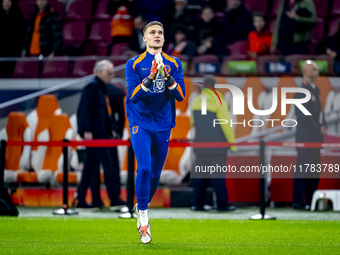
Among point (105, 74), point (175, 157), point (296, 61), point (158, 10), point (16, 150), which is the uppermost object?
point (158, 10)

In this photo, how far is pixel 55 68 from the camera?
11.2 m

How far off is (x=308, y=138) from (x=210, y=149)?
4.61 ft

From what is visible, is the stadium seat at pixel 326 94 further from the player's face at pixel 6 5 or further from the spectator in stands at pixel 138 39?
the player's face at pixel 6 5

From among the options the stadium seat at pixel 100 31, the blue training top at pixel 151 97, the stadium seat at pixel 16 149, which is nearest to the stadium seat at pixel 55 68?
the stadium seat at pixel 16 149

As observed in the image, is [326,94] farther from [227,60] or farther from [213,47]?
[213,47]

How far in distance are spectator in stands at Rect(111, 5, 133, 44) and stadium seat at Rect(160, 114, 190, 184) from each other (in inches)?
116

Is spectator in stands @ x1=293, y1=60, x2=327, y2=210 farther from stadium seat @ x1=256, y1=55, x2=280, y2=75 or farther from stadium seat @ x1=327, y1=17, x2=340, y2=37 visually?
stadium seat @ x1=327, y1=17, x2=340, y2=37

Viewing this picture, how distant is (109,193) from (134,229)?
Answer: 2.33 metres

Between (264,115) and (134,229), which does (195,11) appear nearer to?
(264,115)

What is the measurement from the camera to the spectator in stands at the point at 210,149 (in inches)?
345

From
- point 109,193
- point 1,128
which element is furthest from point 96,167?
point 1,128

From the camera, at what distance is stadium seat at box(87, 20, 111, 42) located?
12.9 m

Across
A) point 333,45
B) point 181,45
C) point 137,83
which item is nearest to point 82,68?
point 181,45

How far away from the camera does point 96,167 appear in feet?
28.6
